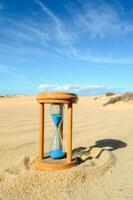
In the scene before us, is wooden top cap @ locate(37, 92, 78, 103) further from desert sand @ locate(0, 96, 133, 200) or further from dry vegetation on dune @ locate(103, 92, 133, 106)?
dry vegetation on dune @ locate(103, 92, 133, 106)

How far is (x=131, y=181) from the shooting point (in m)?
4.04

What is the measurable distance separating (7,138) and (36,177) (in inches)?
109

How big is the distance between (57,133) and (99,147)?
1.74 m

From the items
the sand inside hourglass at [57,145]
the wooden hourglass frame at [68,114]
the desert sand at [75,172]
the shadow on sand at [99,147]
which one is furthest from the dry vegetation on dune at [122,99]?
the wooden hourglass frame at [68,114]

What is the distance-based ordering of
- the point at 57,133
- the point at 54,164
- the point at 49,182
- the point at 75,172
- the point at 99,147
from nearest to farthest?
the point at 49,182 → the point at 75,172 → the point at 54,164 → the point at 57,133 → the point at 99,147

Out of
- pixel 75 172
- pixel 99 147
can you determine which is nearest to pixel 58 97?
pixel 75 172

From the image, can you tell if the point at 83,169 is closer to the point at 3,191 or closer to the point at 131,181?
the point at 131,181

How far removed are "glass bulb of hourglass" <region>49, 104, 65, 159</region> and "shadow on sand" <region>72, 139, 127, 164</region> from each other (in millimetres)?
304

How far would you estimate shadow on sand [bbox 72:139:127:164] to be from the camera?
189 inches

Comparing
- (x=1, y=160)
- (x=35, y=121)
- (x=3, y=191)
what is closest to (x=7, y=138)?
(x=1, y=160)

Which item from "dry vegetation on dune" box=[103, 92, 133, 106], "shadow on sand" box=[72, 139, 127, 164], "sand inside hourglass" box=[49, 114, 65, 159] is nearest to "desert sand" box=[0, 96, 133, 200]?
"shadow on sand" box=[72, 139, 127, 164]

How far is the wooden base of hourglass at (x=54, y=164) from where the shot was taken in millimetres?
4102

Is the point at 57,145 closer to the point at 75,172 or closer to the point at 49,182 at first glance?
the point at 75,172

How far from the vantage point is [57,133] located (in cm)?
432
